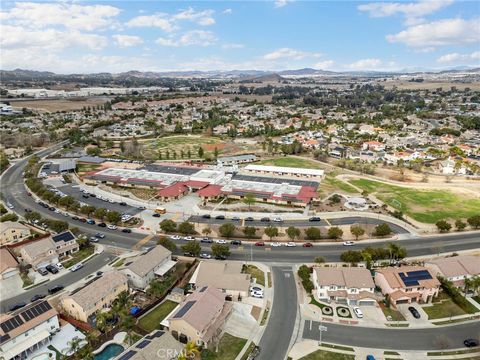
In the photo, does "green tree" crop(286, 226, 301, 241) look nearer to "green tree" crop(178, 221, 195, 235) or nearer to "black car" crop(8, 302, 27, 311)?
"green tree" crop(178, 221, 195, 235)

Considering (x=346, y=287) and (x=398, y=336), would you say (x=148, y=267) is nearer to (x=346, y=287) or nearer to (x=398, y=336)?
(x=346, y=287)

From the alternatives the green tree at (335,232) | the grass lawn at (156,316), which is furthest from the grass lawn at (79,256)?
the green tree at (335,232)

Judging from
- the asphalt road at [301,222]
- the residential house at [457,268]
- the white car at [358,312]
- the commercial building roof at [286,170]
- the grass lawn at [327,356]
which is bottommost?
the grass lawn at [327,356]

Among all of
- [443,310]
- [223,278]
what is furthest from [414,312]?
[223,278]

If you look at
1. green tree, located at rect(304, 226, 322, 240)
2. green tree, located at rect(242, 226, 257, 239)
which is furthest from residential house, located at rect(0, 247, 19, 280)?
green tree, located at rect(304, 226, 322, 240)

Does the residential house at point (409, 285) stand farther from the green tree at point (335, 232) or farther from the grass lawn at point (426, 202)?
the grass lawn at point (426, 202)

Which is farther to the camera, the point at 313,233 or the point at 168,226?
the point at 168,226

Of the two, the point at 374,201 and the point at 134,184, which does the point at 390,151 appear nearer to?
the point at 374,201
